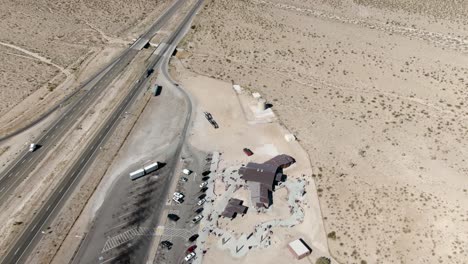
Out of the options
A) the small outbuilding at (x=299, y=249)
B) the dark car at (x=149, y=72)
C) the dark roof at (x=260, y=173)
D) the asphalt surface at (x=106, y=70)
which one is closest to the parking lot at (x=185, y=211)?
the dark roof at (x=260, y=173)

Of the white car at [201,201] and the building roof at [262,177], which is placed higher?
the building roof at [262,177]

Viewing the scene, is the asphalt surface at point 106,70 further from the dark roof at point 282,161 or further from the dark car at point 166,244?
the dark roof at point 282,161

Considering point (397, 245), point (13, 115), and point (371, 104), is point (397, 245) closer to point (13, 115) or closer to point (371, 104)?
point (371, 104)

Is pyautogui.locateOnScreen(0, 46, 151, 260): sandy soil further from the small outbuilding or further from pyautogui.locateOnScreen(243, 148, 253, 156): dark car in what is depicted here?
the small outbuilding

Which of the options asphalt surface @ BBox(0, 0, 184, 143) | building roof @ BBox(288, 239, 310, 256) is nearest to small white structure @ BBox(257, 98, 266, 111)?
building roof @ BBox(288, 239, 310, 256)

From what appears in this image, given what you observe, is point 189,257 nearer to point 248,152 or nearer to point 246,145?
point 248,152

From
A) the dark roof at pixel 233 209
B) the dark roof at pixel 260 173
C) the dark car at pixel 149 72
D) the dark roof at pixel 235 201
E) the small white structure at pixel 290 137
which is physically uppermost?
the dark car at pixel 149 72

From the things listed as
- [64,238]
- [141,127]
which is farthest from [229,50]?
[64,238]

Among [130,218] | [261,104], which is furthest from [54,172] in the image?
[261,104]
